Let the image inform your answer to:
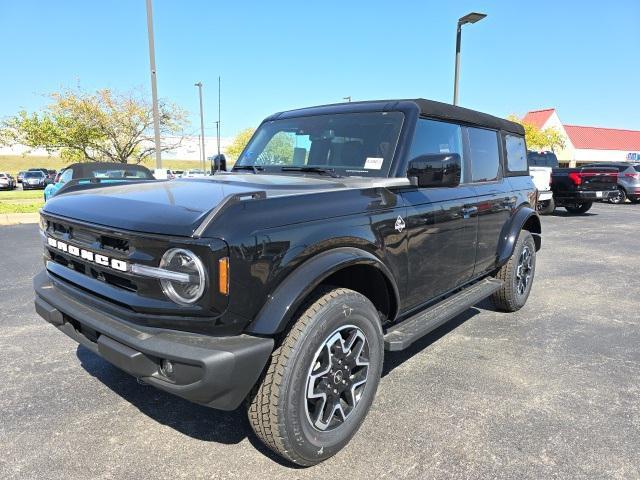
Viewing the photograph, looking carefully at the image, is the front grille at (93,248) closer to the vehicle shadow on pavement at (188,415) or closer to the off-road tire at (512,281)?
the vehicle shadow on pavement at (188,415)

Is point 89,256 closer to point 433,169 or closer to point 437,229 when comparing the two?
point 433,169

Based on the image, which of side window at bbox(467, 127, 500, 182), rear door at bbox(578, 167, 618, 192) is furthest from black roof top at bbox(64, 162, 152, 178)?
rear door at bbox(578, 167, 618, 192)

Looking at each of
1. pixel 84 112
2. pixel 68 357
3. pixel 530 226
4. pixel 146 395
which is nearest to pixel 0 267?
pixel 68 357

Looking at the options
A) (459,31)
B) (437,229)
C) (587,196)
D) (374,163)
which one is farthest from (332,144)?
(587,196)

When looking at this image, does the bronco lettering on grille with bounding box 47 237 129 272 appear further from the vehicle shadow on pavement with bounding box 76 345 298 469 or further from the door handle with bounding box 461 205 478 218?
the door handle with bounding box 461 205 478 218

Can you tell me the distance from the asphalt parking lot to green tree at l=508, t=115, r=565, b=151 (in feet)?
136

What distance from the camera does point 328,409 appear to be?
2.41 metres

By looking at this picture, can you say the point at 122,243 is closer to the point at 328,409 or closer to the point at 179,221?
the point at 179,221

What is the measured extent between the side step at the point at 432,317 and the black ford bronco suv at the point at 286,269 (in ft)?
0.05

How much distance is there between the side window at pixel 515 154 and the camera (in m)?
4.77

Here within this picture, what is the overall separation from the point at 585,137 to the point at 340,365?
195 ft

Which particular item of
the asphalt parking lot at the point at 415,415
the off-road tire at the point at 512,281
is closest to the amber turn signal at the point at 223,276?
the asphalt parking lot at the point at 415,415

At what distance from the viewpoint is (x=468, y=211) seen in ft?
12.0

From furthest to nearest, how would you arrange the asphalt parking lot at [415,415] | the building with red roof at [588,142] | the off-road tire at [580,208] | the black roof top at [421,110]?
the building with red roof at [588,142]
the off-road tire at [580,208]
the black roof top at [421,110]
the asphalt parking lot at [415,415]
